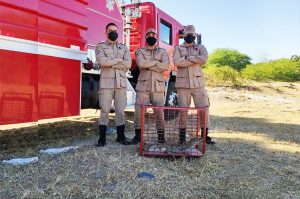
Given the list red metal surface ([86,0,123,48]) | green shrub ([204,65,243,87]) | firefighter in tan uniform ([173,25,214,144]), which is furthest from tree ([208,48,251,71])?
firefighter in tan uniform ([173,25,214,144])

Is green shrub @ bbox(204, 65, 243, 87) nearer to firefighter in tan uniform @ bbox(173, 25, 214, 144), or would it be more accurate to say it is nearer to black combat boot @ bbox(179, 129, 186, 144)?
firefighter in tan uniform @ bbox(173, 25, 214, 144)

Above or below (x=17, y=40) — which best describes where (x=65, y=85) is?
below

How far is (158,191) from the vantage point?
3543mm

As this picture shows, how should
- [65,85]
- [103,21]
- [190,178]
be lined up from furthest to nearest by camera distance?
[103,21]
[65,85]
[190,178]

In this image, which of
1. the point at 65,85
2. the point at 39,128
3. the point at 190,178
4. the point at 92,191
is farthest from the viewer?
the point at 39,128

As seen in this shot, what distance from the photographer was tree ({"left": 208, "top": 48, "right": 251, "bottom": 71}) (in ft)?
122

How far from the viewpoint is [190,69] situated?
561 cm

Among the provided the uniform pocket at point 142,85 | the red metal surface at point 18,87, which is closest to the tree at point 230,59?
the uniform pocket at point 142,85

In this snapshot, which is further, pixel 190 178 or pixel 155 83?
pixel 155 83

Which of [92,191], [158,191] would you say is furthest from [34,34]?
[158,191]

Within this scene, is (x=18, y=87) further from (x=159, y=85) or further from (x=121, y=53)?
(x=159, y=85)

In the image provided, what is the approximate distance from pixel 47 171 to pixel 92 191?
78cm

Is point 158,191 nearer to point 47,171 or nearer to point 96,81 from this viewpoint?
point 47,171

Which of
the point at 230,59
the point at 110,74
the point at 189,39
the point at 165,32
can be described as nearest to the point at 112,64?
the point at 110,74
